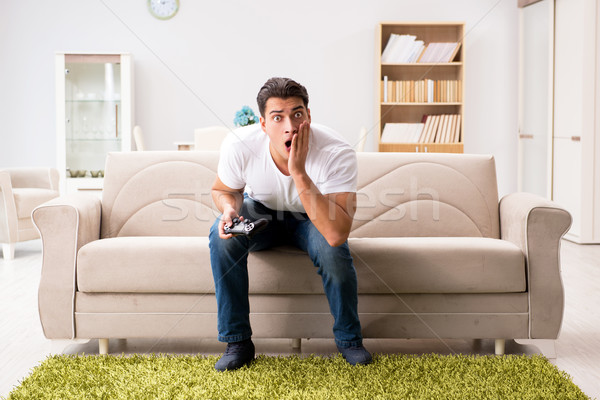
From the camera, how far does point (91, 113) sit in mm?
5285

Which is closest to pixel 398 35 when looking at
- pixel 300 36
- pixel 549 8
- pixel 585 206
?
pixel 300 36

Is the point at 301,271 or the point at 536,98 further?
the point at 536,98

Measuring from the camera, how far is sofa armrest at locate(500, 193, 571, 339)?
6.92 ft

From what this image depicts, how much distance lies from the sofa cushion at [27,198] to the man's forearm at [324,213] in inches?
109

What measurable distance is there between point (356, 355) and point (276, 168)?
0.66m

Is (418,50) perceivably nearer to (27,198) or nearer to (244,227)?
(27,198)

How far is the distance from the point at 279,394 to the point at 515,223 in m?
1.09

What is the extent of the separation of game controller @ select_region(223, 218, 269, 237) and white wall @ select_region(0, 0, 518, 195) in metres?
3.74

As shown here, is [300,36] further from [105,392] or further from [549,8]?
[105,392]

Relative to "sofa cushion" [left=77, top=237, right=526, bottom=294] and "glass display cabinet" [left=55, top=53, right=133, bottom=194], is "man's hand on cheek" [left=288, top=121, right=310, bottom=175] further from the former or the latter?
"glass display cabinet" [left=55, top=53, right=133, bottom=194]

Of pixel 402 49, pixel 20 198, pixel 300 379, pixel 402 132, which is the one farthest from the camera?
pixel 402 132

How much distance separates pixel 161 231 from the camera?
254cm

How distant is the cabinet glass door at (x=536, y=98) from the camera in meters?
4.93

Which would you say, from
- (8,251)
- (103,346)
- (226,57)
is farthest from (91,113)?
(103,346)
